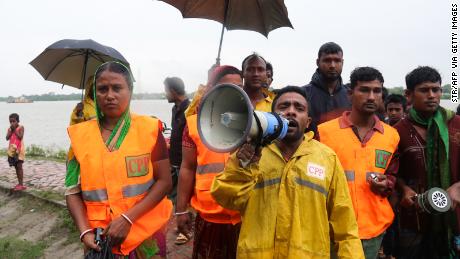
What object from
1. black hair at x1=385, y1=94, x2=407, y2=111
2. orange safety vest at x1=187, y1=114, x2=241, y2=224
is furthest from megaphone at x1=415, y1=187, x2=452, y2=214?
black hair at x1=385, y1=94, x2=407, y2=111

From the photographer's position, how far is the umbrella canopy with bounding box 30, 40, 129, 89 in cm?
495

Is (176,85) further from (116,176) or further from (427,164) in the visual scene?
(427,164)

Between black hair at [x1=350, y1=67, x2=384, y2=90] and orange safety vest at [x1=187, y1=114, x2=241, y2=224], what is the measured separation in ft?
3.95

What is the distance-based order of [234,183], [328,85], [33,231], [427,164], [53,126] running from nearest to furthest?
[234,183] < [427,164] < [328,85] < [33,231] < [53,126]

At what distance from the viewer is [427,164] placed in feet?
8.79

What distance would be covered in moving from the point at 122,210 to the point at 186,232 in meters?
0.71

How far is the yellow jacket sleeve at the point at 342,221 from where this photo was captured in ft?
6.32

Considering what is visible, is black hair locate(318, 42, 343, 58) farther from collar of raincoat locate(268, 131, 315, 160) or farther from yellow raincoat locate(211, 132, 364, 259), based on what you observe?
yellow raincoat locate(211, 132, 364, 259)

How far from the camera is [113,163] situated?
2195 millimetres

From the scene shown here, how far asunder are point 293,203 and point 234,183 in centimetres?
36

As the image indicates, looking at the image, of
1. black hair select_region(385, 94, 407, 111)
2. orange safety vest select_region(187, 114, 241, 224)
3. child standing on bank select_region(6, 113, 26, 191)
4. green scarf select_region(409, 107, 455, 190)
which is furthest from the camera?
child standing on bank select_region(6, 113, 26, 191)

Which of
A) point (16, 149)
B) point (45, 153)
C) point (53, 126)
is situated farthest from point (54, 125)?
point (16, 149)

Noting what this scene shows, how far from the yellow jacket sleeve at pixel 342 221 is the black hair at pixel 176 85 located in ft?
12.1

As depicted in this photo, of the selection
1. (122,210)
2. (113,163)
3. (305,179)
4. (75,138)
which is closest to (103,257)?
(122,210)
